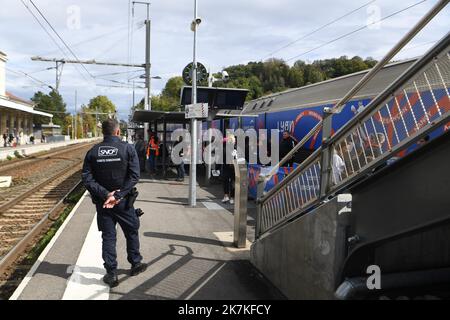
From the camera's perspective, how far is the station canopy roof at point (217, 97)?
13.2 metres

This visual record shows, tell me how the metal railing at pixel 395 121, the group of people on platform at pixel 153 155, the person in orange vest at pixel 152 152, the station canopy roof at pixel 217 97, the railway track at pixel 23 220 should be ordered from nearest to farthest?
1. the metal railing at pixel 395 121
2. the railway track at pixel 23 220
3. the station canopy roof at pixel 217 97
4. the group of people on platform at pixel 153 155
5. the person in orange vest at pixel 152 152

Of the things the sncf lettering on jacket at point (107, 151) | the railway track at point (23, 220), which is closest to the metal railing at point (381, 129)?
the sncf lettering on jacket at point (107, 151)

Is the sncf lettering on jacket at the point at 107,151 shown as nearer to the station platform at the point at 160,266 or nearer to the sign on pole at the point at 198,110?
the station platform at the point at 160,266

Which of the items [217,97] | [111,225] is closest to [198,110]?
[217,97]

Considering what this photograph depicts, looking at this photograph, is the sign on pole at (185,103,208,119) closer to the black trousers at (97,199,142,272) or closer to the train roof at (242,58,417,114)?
the train roof at (242,58,417,114)

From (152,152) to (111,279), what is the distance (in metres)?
11.8

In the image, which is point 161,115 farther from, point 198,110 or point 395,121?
point 395,121

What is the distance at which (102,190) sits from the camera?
468cm

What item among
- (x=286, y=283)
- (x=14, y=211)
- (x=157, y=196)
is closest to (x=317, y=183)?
(x=286, y=283)

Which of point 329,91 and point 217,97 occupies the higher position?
point 217,97

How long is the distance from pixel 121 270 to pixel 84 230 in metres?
2.27

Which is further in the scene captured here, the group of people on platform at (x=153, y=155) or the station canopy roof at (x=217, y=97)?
the group of people on platform at (x=153, y=155)

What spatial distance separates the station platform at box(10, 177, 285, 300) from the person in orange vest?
24.3 feet

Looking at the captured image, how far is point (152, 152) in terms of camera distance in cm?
1644
